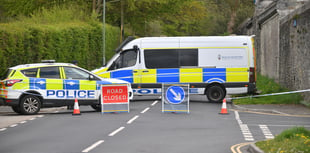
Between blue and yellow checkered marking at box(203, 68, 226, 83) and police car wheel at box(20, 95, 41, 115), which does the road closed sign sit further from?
blue and yellow checkered marking at box(203, 68, 226, 83)

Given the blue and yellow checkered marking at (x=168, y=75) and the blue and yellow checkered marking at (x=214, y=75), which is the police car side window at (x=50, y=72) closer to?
the blue and yellow checkered marking at (x=168, y=75)

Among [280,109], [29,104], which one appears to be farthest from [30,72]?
[280,109]

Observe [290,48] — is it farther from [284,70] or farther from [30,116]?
[30,116]

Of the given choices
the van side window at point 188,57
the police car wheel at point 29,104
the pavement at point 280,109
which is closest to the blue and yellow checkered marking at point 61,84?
the police car wheel at point 29,104

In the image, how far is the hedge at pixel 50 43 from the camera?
85.4 ft

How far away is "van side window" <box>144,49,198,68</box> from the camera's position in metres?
25.9

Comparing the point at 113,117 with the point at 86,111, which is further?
the point at 86,111

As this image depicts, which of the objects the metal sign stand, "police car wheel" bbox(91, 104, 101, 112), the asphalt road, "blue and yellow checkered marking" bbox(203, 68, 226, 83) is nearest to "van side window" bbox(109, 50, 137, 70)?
"blue and yellow checkered marking" bbox(203, 68, 226, 83)

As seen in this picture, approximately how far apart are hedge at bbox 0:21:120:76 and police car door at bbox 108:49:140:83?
13.5ft

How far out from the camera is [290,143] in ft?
37.4

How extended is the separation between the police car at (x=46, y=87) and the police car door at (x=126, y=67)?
5.04m

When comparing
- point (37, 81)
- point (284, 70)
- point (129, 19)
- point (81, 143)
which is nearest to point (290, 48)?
point (284, 70)

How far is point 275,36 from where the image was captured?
34031 millimetres

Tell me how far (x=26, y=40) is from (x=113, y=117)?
33.1 ft
